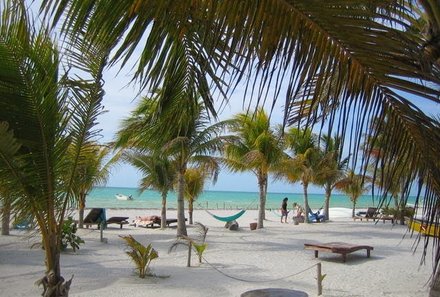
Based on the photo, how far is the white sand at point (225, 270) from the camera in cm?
725

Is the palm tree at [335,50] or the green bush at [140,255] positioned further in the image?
the green bush at [140,255]

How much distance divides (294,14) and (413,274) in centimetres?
844

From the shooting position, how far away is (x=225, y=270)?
9047 mm

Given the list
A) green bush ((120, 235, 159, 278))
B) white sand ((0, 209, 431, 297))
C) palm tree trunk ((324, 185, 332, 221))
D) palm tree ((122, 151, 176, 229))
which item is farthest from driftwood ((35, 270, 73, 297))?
palm tree trunk ((324, 185, 332, 221))

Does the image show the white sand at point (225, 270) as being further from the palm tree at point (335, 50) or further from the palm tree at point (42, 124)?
the palm tree at point (335, 50)

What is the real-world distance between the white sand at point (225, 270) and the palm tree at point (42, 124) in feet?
6.26

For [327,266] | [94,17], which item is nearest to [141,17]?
[94,17]

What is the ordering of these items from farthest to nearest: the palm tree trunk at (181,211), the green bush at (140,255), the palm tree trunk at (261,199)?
the palm tree trunk at (261,199)
the palm tree trunk at (181,211)
the green bush at (140,255)

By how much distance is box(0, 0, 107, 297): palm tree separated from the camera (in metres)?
3.35

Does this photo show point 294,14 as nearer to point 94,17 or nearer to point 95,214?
point 94,17

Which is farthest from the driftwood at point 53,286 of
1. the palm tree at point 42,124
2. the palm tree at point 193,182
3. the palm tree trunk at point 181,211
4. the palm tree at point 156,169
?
the palm tree at point 193,182

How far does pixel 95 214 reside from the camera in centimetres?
1719

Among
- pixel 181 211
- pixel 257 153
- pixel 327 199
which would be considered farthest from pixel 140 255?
pixel 327 199

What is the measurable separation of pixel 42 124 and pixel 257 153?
1447cm
